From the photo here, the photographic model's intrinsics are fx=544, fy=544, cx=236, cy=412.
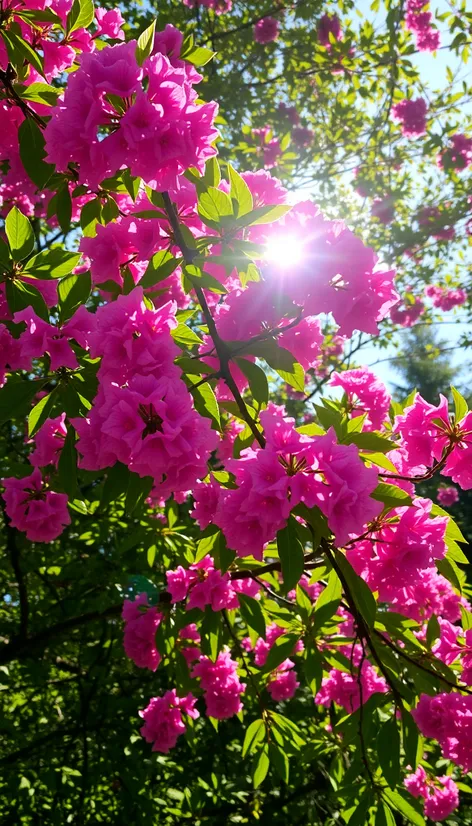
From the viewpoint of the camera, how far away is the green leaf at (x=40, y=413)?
1.64 meters

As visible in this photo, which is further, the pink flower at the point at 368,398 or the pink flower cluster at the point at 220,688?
the pink flower cluster at the point at 220,688

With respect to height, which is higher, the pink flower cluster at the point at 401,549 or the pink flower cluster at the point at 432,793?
the pink flower cluster at the point at 401,549

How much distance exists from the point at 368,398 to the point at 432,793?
97.7 inches

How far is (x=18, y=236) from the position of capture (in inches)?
67.9

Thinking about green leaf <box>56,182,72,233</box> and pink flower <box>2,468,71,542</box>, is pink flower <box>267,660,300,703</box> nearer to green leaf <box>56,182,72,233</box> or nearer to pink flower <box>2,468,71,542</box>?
pink flower <box>2,468,71,542</box>

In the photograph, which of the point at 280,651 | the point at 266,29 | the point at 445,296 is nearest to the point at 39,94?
the point at 280,651

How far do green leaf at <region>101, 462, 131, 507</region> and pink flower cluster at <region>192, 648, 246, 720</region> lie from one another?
5.75 ft

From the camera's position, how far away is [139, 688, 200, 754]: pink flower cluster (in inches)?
117

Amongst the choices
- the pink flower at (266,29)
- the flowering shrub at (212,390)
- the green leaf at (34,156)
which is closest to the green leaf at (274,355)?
the flowering shrub at (212,390)

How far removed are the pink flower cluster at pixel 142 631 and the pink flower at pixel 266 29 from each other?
19.0 ft

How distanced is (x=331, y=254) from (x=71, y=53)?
1465 millimetres

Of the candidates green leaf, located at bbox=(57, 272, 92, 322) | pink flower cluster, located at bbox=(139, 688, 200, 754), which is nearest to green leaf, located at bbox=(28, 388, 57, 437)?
green leaf, located at bbox=(57, 272, 92, 322)

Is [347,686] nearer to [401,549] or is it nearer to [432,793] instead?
[432,793]

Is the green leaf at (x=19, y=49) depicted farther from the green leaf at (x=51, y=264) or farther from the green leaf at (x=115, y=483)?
the green leaf at (x=115, y=483)
